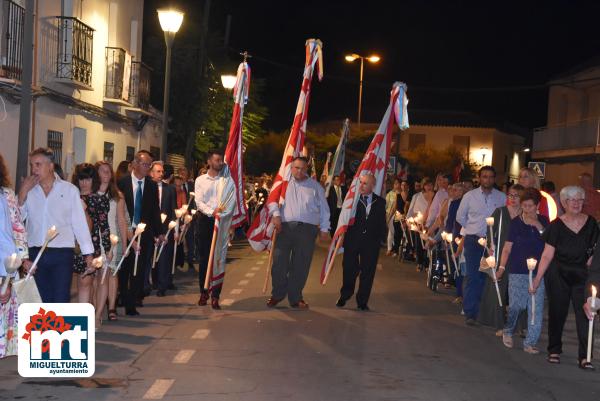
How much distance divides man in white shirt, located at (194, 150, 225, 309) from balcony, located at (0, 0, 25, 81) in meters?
5.68

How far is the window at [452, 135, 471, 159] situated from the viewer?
7862cm

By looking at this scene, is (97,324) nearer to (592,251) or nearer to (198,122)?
(592,251)

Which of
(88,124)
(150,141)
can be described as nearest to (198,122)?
(150,141)

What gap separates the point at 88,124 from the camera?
24594 millimetres

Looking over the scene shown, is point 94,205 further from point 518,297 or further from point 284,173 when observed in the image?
point 518,297

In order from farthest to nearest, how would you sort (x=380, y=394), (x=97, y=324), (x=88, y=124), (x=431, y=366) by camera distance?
1. (x=88, y=124)
2. (x=97, y=324)
3. (x=431, y=366)
4. (x=380, y=394)

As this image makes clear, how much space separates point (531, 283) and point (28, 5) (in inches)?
297

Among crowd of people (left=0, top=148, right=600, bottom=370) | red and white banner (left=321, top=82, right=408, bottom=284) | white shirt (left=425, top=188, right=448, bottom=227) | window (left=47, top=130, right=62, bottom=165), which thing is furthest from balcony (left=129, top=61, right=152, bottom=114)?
red and white banner (left=321, top=82, right=408, bottom=284)

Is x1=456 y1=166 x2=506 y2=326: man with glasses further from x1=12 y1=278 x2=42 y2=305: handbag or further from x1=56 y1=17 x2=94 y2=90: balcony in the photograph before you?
x1=56 y1=17 x2=94 y2=90: balcony

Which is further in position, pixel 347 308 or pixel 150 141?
pixel 150 141

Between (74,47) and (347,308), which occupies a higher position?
(74,47)

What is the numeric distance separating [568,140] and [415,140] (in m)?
37.7

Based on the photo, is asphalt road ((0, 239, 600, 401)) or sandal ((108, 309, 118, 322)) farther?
sandal ((108, 309, 118, 322))

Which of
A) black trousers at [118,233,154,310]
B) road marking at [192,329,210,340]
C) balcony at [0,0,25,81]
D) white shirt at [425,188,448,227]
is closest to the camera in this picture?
road marking at [192,329,210,340]
